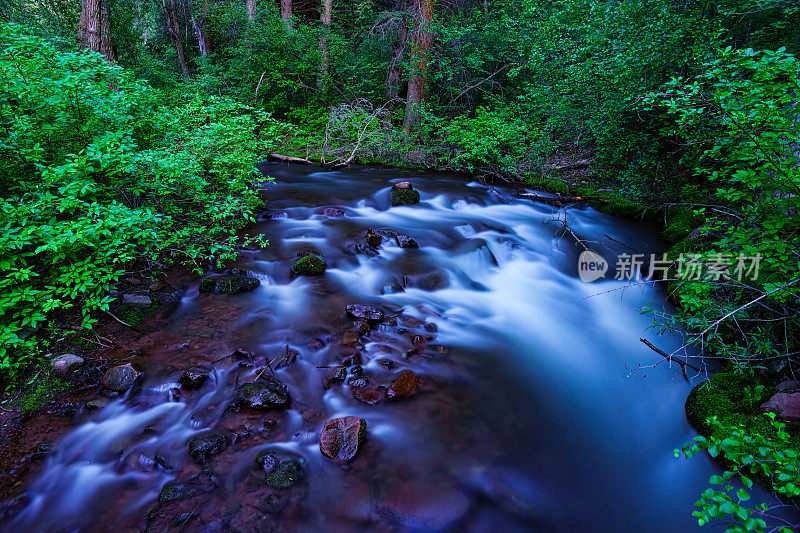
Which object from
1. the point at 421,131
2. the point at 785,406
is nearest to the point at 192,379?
the point at 785,406

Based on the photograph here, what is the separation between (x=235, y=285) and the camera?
477 centimetres

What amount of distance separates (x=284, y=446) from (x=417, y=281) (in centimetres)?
308

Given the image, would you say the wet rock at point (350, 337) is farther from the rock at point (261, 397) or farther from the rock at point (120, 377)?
the rock at point (120, 377)

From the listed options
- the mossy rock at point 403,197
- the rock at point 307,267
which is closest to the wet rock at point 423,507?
the rock at point 307,267

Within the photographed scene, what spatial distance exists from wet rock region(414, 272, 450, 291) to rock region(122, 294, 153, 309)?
11.0 ft

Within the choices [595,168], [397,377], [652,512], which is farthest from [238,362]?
[595,168]

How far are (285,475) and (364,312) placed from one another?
6.81ft

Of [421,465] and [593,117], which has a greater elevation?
[593,117]

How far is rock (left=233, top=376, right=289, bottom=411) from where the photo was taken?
10.2ft

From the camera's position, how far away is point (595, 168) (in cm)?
973

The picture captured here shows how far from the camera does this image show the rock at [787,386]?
9.77 ft

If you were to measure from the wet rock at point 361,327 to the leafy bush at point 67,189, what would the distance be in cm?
201

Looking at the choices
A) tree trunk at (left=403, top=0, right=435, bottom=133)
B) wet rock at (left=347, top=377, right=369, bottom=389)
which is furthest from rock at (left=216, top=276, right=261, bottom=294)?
tree trunk at (left=403, top=0, right=435, bottom=133)

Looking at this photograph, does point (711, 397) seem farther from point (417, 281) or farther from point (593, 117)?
point (593, 117)
